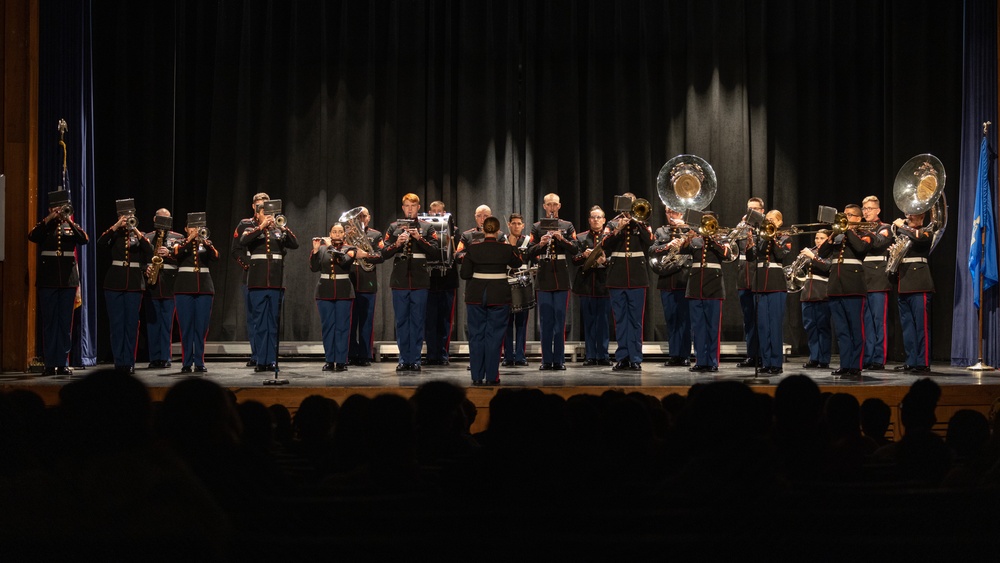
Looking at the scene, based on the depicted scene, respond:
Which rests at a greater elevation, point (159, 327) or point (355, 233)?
point (355, 233)

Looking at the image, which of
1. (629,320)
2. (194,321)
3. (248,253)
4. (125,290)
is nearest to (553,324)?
(629,320)

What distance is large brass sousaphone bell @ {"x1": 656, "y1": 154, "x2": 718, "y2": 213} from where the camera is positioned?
10656 mm

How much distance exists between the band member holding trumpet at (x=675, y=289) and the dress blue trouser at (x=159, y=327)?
5.59 meters

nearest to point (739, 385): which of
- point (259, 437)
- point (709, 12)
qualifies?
point (259, 437)

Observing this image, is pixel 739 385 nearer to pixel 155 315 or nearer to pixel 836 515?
pixel 836 515

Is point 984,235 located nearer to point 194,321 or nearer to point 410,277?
point 410,277

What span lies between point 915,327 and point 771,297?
1555 mm

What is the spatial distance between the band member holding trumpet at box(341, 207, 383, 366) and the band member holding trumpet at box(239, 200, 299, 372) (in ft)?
2.94

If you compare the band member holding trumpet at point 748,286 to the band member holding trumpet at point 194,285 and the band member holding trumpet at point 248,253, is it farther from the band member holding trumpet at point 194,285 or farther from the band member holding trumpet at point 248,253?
the band member holding trumpet at point 194,285

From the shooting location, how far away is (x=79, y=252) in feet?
35.4

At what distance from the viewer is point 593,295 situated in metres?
10.8

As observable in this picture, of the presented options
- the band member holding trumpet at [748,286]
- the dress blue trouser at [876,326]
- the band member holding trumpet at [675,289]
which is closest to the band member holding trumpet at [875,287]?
the dress blue trouser at [876,326]

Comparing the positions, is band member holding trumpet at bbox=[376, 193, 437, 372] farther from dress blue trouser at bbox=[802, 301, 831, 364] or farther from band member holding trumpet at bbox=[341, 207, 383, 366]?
dress blue trouser at bbox=[802, 301, 831, 364]

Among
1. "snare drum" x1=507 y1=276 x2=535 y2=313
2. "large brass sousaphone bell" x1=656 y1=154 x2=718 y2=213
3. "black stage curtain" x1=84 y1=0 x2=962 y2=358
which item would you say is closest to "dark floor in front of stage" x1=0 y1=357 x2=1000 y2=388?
"snare drum" x1=507 y1=276 x2=535 y2=313
